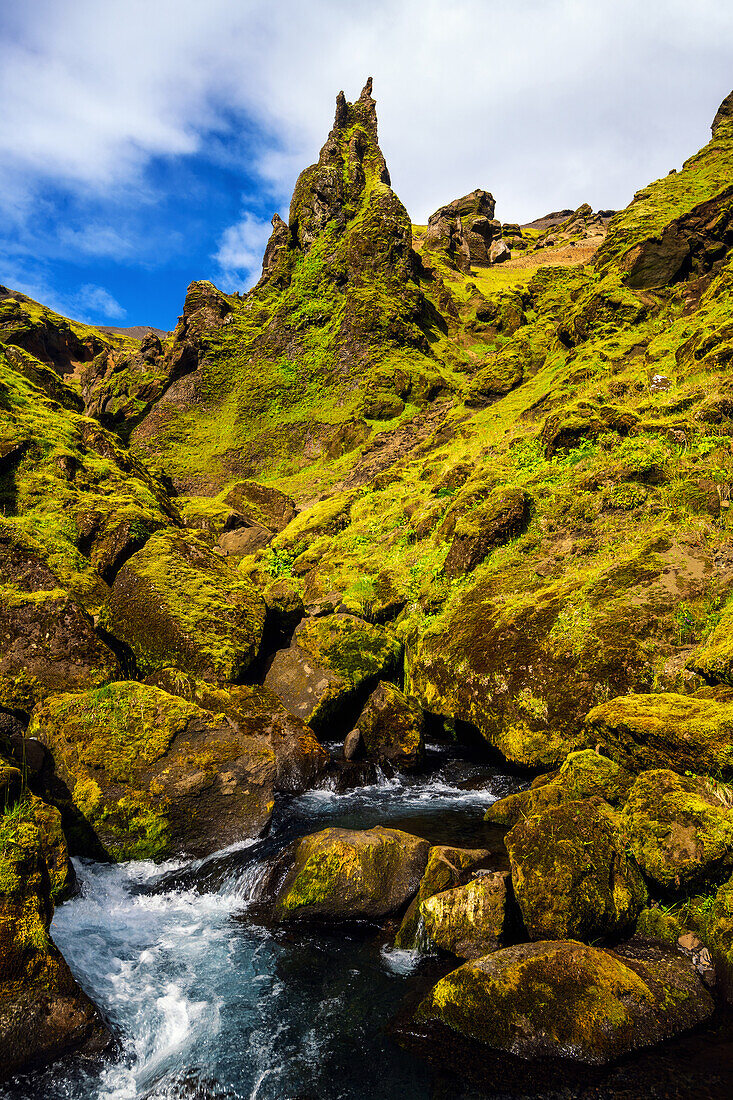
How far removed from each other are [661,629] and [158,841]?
11412mm

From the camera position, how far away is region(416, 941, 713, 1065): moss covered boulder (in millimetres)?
5605

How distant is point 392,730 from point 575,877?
7.84 metres

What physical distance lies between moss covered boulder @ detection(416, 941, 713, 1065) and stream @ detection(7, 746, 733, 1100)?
25 centimetres

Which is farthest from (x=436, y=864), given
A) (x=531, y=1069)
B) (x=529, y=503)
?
(x=529, y=503)

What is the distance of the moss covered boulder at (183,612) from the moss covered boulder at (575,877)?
1012 cm

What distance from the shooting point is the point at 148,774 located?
10641mm

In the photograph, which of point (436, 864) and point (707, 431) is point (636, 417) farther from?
point (436, 864)

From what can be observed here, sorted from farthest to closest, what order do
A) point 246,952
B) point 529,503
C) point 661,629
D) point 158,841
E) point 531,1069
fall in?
point 529,503 → point 661,629 → point 158,841 → point 246,952 → point 531,1069

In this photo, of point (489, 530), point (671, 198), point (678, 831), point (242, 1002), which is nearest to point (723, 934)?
point (678, 831)

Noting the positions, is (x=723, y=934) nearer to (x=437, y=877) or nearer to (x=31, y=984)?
(x=437, y=877)

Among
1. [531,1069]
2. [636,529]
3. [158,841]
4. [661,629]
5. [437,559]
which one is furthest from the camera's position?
[437,559]

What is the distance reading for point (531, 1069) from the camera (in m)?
5.50

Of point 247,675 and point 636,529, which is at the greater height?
point 636,529

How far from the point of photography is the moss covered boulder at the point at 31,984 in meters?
5.69
